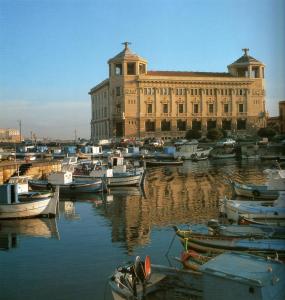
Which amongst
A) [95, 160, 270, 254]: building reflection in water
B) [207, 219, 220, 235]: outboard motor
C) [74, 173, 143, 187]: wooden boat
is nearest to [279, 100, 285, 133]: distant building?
[95, 160, 270, 254]: building reflection in water

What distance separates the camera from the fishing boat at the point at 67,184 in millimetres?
33188

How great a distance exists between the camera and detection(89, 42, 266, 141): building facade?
349 feet

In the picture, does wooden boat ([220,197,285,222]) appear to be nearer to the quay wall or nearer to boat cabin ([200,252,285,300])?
boat cabin ([200,252,285,300])

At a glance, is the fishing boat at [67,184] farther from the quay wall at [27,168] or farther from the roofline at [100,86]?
the roofline at [100,86]

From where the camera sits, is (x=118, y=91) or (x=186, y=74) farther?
(x=186, y=74)

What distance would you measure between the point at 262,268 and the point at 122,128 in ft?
324

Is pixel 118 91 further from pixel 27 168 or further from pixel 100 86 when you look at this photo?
pixel 27 168

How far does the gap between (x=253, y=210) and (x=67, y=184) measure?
1639 centimetres

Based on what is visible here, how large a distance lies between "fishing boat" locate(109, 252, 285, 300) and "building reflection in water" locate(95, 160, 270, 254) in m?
5.83

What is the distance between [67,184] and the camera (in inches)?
1318

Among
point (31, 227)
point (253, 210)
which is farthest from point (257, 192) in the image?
point (31, 227)

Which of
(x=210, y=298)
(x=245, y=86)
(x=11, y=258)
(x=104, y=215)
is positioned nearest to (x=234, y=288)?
(x=210, y=298)

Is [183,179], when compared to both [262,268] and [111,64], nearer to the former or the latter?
[262,268]

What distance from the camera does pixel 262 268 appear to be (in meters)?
9.56
